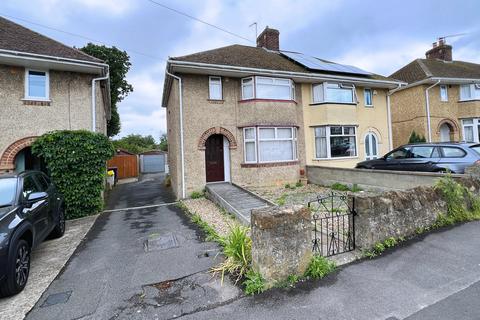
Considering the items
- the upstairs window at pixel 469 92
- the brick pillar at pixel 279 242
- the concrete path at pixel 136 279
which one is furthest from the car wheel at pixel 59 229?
the upstairs window at pixel 469 92

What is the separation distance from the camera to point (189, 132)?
11.0 meters

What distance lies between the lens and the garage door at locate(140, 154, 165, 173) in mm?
30031

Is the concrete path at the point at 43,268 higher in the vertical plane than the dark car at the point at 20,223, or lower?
lower

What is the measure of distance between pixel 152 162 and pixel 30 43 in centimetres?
2197

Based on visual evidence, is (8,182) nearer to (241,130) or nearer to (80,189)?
(80,189)

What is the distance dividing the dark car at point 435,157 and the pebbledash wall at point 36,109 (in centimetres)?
1207

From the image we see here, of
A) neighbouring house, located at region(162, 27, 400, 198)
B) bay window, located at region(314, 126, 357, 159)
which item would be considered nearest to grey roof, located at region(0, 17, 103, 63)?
neighbouring house, located at region(162, 27, 400, 198)

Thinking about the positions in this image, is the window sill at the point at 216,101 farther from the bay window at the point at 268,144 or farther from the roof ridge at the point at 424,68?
the roof ridge at the point at 424,68

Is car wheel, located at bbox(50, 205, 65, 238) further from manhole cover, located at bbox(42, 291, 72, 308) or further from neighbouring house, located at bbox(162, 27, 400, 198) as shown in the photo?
neighbouring house, located at bbox(162, 27, 400, 198)

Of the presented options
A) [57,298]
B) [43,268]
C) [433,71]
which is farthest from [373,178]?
[433,71]

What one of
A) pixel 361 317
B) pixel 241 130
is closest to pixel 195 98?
pixel 241 130

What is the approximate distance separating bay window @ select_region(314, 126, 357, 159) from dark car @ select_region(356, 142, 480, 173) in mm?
3046

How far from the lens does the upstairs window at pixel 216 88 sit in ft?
37.6

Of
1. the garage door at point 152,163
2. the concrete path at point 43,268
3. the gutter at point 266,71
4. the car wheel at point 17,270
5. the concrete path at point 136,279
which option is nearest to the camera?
the concrete path at point 136,279
